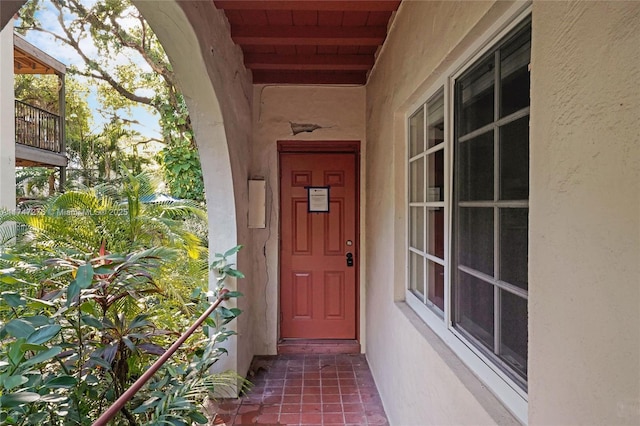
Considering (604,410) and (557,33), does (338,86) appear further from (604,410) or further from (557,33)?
(604,410)

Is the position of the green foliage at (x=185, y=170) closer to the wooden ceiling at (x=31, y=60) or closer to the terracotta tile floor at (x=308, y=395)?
the wooden ceiling at (x=31, y=60)

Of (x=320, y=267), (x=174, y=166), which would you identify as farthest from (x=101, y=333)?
(x=174, y=166)

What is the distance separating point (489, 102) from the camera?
4.03ft

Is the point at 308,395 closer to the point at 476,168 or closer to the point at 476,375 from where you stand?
the point at 476,375

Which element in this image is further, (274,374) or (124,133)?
(124,133)

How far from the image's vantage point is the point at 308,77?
3.35m

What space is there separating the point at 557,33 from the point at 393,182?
149 cm

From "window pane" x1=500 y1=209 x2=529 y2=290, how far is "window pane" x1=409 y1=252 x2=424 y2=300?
2.82 feet

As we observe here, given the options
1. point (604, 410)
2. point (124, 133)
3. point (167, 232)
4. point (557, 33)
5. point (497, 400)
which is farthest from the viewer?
point (124, 133)

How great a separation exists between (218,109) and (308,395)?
7.38ft

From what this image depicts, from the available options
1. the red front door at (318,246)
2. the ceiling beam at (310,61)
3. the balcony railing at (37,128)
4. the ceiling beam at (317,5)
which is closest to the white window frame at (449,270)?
the ceiling beam at (317,5)

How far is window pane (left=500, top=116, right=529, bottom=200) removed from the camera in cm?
101

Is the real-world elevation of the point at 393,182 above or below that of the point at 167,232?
above

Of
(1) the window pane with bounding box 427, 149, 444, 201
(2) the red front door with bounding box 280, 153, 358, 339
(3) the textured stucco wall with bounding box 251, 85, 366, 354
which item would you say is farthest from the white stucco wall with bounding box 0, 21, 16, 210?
(1) the window pane with bounding box 427, 149, 444, 201
